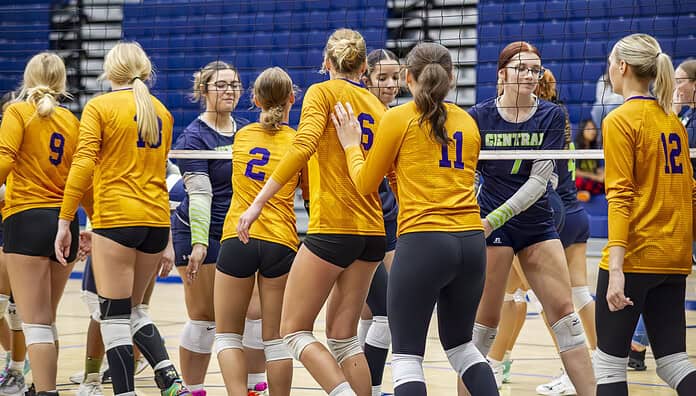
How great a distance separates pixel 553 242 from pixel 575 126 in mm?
7786

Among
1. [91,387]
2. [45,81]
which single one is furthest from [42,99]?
[91,387]

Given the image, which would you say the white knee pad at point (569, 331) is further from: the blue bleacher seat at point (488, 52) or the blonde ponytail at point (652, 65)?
the blue bleacher seat at point (488, 52)

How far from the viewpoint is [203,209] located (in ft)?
14.8

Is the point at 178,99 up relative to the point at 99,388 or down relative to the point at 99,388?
up

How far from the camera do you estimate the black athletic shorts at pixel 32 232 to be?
4395mm

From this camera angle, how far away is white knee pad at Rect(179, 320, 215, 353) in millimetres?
4629

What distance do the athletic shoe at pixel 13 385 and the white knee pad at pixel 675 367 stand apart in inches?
134

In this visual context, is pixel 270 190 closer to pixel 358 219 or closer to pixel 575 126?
pixel 358 219

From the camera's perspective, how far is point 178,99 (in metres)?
13.9

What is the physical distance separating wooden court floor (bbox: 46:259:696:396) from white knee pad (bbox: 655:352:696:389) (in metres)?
1.85

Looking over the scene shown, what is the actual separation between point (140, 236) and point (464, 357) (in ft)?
5.36

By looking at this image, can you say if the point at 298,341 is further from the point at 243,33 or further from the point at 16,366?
the point at 243,33

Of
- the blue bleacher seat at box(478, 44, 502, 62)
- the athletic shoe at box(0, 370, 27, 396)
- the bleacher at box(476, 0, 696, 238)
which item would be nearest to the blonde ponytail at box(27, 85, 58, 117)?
the athletic shoe at box(0, 370, 27, 396)

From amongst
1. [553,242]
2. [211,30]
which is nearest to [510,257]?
[553,242]
